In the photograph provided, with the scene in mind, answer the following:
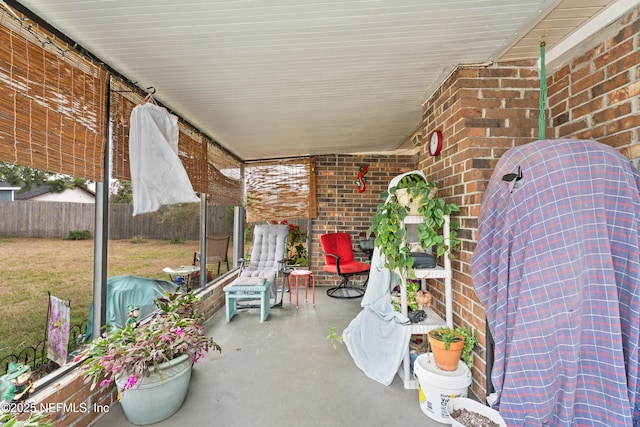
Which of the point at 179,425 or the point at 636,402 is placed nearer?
the point at 636,402

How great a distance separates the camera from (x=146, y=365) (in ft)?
5.61

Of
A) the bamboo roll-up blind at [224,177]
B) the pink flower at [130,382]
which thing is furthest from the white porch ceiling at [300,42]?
the pink flower at [130,382]

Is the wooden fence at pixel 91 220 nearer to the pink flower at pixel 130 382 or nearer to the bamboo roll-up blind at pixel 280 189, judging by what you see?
the bamboo roll-up blind at pixel 280 189

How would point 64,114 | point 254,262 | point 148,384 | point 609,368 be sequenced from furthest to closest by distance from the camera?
1. point 254,262
2. point 148,384
3. point 64,114
4. point 609,368

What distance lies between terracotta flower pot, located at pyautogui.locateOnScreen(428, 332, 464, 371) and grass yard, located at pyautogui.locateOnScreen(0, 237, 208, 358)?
3.17 meters

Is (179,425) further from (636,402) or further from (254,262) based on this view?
(254,262)

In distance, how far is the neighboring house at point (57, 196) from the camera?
10.7 ft

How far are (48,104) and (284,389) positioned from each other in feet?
7.62

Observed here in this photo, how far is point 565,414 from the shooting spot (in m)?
1.11

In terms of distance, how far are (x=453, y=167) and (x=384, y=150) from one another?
2.99 meters

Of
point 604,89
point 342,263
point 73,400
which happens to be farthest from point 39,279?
point 604,89

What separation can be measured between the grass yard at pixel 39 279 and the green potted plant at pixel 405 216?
2.98 meters

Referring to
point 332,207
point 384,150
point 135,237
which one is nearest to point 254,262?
point 332,207

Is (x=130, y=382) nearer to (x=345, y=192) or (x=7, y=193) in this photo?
(x=7, y=193)
